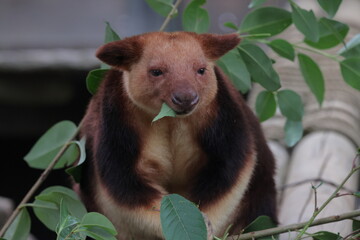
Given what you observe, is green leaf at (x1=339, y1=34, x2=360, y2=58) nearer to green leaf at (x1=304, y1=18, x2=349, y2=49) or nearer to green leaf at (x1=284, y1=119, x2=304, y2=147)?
green leaf at (x1=304, y1=18, x2=349, y2=49)

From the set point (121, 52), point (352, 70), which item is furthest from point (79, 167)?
point (352, 70)

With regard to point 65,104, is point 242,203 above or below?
above

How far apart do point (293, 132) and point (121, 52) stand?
118 centimetres

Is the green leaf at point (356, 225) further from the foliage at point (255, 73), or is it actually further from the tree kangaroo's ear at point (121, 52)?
the tree kangaroo's ear at point (121, 52)

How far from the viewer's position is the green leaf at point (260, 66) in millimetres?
3666

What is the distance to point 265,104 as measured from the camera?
4.05 m

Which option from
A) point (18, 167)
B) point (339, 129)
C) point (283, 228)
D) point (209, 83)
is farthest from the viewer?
point (18, 167)

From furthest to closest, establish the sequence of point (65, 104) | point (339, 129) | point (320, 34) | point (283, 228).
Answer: point (65, 104), point (339, 129), point (320, 34), point (283, 228)

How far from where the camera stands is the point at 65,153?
151 inches

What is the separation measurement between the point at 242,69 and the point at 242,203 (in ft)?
2.23

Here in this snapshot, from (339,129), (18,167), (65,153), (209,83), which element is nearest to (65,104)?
(18,167)

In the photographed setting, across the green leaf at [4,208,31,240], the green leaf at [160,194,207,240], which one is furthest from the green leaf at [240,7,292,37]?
the green leaf at [4,208,31,240]

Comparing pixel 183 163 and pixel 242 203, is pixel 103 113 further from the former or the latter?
pixel 242 203

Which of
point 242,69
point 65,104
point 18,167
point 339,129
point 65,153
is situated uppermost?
point 242,69
